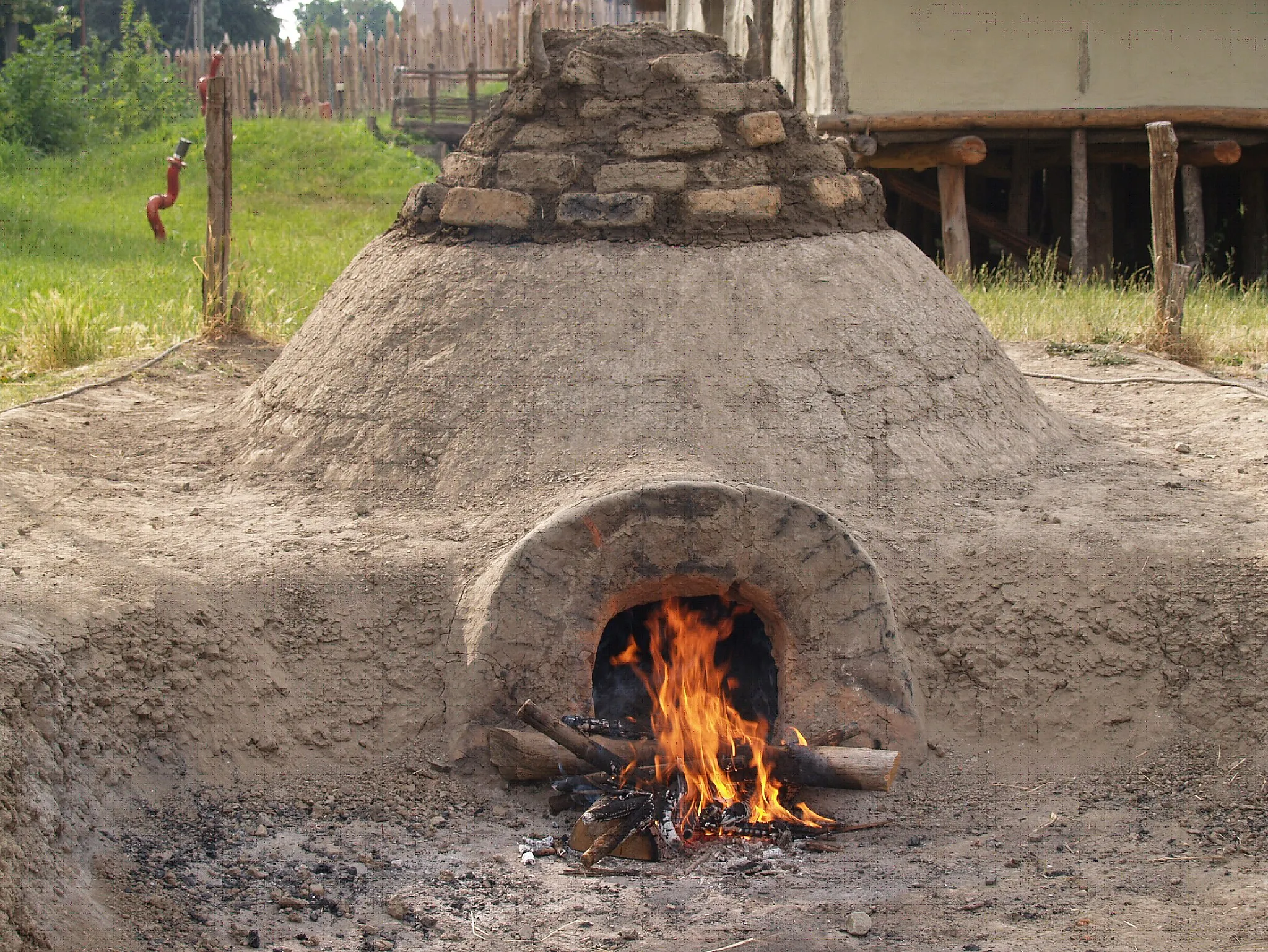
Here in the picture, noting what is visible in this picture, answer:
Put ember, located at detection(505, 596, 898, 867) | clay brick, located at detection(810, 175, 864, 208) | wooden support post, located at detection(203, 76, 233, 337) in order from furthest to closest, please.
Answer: wooden support post, located at detection(203, 76, 233, 337)
clay brick, located at detection(810, 175, 864, 208)
ember, located at detection(505, 596, 898, 867)

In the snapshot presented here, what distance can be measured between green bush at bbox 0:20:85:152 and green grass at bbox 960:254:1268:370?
1225 cm

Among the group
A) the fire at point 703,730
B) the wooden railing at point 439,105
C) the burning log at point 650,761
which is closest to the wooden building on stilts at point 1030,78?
the fire at point 703,730

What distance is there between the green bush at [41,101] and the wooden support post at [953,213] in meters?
11.8

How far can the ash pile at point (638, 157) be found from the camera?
15.8ft

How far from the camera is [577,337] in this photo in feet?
15.2

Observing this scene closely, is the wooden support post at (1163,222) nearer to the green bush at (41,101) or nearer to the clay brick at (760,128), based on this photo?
the clay brick at (760,128)

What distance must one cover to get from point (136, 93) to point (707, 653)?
17.2 metres

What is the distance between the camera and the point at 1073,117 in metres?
10.2

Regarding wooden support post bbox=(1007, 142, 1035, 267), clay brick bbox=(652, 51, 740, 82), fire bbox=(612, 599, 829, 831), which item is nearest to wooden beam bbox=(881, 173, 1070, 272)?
wooden support post bbox=(1007, 142, 1035, 267)

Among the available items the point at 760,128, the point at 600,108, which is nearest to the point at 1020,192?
the point at 760,128

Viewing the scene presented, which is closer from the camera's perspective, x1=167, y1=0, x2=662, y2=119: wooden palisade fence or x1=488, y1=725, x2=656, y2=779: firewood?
x1=488, y1=725, x2=656, y2=779: firewood

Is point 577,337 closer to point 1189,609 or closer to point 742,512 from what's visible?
point 742,512

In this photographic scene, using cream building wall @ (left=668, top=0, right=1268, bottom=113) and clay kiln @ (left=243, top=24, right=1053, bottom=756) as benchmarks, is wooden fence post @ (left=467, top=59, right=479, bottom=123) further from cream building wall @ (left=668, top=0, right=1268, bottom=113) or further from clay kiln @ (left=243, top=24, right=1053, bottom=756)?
clay kiln @ (left=243, top=24, right=1053, bottom=756)

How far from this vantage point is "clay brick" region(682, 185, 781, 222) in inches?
188
